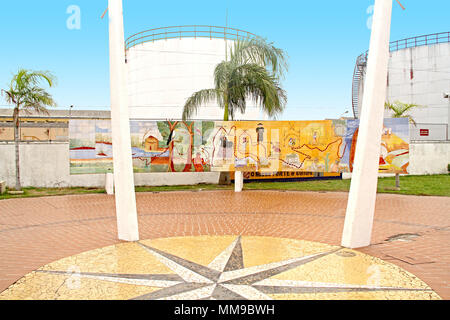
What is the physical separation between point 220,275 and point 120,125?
3505 mm

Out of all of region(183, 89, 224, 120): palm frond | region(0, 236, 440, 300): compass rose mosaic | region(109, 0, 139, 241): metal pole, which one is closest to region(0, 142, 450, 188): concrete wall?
region(183, 89, 224, 120): palm frond

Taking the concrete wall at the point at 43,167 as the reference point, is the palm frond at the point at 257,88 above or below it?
above

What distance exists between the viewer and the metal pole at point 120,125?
634 cm

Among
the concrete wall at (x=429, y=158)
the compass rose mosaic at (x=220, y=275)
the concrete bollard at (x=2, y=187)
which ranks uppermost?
the concrete wall at (x=429, y=158)

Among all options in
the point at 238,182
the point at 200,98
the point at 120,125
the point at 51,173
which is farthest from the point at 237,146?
the point at 51,173

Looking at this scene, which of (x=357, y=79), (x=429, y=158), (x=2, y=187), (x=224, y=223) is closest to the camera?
(x=224, y=223)

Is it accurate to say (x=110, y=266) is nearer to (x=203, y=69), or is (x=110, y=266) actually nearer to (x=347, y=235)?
(x=347, y=235)

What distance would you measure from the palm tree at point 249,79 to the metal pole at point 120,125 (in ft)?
29.9

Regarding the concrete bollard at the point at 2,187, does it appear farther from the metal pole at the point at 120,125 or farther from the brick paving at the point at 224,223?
the metal pole at the point at 120,125

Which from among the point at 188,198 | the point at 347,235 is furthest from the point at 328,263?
the point at 188,198

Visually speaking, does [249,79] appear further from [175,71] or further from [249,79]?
[175,71]

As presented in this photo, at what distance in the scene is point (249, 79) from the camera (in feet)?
49.7

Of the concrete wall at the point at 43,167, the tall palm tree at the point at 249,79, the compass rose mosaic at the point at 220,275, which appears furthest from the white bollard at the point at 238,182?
the compass rose mosaic at the point at 220,275
